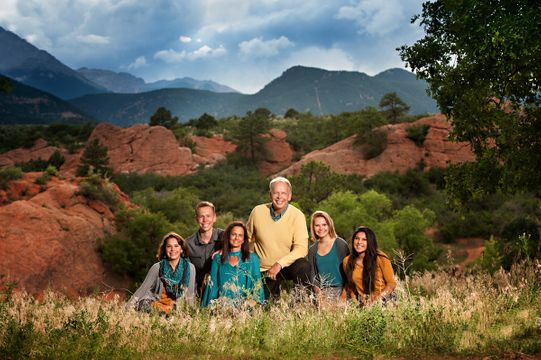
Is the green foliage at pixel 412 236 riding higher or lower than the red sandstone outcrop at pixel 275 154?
lower

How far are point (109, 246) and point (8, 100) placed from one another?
133439mm

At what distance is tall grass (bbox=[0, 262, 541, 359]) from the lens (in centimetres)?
384

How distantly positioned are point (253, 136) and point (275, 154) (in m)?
2.70

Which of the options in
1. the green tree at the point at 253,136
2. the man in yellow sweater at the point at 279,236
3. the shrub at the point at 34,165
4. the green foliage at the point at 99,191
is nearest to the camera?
the man in yellow sweater at the point at 279,236

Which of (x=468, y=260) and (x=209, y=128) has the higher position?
(x=209, y=128)

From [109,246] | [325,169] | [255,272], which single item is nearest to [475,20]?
[255,272]

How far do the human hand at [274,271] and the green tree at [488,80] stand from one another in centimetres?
446

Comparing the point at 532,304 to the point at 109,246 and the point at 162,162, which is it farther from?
the point at 162,162

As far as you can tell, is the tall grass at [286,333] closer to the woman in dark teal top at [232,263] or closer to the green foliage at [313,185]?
the woman in dark teal top at [232,263]

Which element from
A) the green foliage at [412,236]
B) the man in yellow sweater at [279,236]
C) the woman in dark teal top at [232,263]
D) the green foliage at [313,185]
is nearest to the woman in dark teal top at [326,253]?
the man in yellow sweater at [279,236]

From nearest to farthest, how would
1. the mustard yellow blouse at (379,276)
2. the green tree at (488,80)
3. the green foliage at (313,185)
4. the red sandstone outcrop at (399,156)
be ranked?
1. the mustard yellow blouse at (379,276)
2. the green tree at (488,80)
3. the green foliage at (313,185)
4. the red sandstone outcrop at (399,156)

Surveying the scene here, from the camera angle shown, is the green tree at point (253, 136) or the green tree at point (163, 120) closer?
the green tree at point (253, 136)

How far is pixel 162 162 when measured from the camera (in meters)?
43.5

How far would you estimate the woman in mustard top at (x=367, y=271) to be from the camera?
5.63 metres
